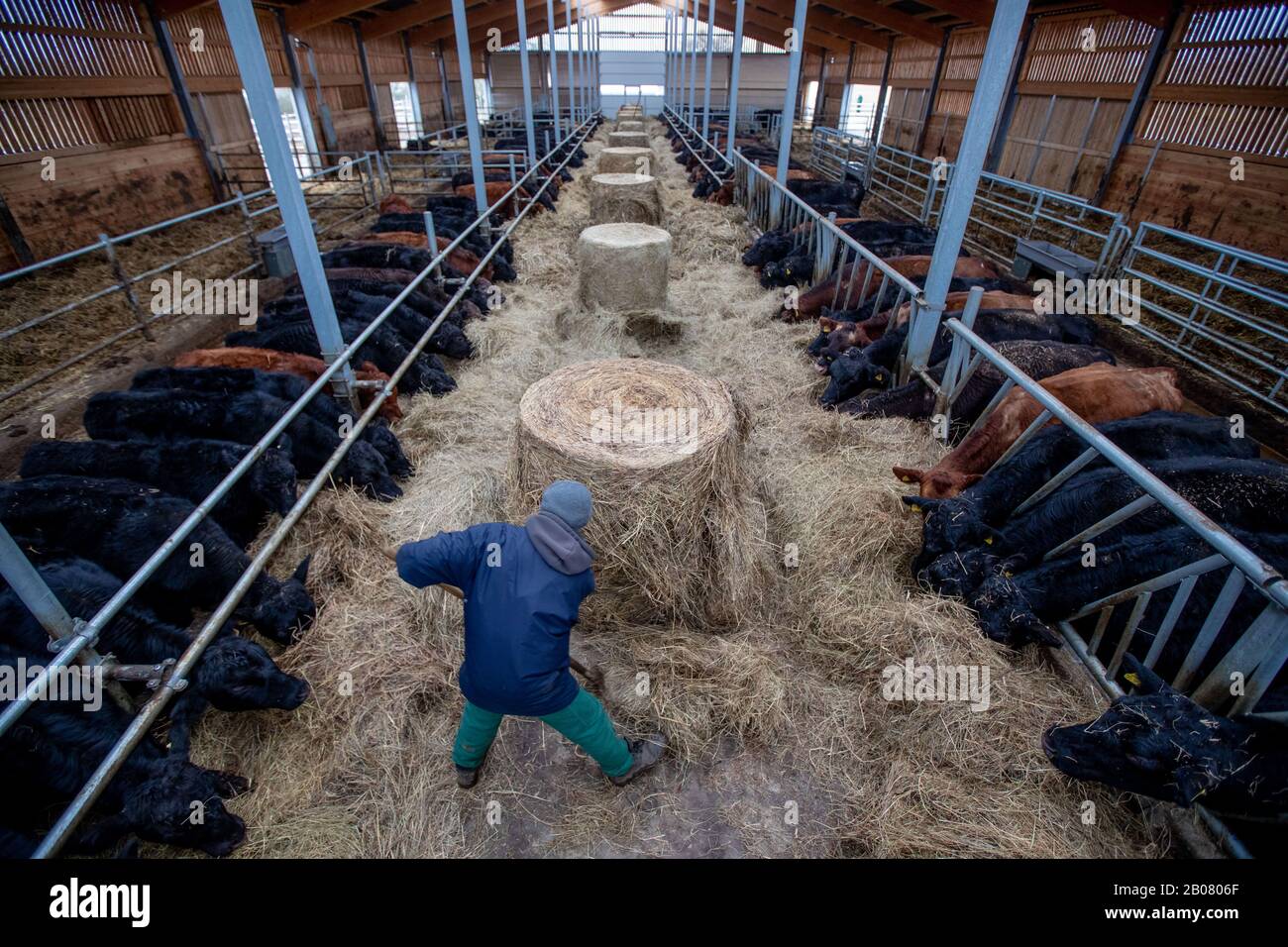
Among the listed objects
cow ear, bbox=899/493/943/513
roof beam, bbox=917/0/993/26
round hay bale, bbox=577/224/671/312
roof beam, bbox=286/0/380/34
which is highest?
roof beam, bbox=917/0/993/26

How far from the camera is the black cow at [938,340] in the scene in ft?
21.1

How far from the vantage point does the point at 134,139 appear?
39.2ft

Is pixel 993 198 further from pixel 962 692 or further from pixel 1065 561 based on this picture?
pixel 962 692

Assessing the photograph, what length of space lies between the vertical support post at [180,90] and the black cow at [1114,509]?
17294mm

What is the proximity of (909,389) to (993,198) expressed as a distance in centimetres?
1378

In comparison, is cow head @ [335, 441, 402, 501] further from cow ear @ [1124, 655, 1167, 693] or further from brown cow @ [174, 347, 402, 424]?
cow ear @ [1124, 655, 1167, 693]

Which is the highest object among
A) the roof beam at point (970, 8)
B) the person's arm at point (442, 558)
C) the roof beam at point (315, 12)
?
the roof beam at point (970, 8)

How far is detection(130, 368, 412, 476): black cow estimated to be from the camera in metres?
5.24

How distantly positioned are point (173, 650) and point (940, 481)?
17.5 feet

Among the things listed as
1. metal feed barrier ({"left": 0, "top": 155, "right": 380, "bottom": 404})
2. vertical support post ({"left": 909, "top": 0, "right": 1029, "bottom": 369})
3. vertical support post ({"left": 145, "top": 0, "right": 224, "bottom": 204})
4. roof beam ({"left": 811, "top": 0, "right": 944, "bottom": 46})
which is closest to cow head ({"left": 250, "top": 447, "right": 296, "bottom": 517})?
metal feed barrier ({"left": 0, "top": 155, "right": 380, "bottom": 404})

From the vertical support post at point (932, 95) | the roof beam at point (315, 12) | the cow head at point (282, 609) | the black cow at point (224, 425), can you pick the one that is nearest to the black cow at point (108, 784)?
the cow head at point (282, 609)

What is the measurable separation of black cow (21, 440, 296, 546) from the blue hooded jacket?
257 cm
